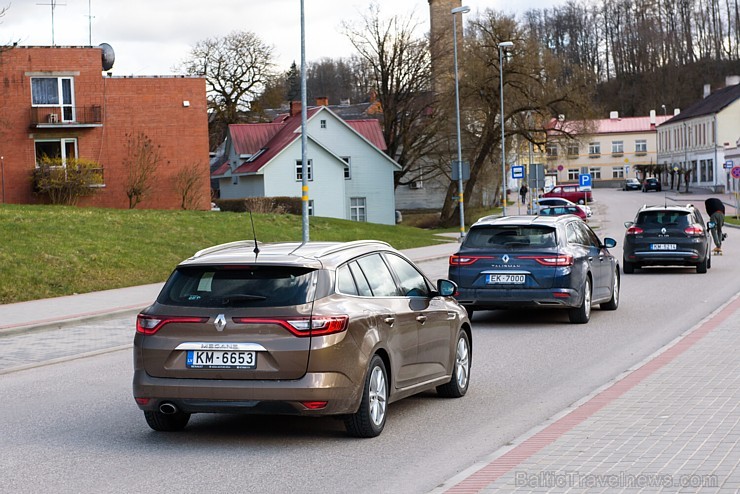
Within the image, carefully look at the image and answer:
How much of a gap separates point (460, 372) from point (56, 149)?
4478 cm

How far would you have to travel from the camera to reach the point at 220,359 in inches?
308

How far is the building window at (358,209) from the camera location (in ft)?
235

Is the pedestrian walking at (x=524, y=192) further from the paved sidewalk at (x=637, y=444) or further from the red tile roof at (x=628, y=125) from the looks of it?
the paved sidewalk at (x=637, y=444)

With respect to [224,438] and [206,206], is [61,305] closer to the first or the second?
[224,438]

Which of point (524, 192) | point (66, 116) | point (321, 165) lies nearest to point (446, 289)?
point (66, 116)

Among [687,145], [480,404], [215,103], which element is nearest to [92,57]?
[215,103]

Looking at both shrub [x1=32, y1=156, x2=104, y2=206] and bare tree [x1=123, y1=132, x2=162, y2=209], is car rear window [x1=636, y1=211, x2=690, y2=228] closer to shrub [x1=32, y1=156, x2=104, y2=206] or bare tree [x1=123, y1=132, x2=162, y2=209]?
shrub [x1=32, y1=156, x2=104, y2=206]

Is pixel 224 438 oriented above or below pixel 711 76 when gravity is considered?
below

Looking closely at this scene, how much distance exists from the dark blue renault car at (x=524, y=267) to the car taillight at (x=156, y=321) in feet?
26.6

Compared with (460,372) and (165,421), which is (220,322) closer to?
(165,421)

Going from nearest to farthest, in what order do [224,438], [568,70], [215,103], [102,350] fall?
[224,438] < [102,350] < [568,70] < [215,103]

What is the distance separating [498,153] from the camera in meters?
65.1

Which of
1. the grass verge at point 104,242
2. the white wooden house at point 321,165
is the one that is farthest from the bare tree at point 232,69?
the grass verge at point 104,242

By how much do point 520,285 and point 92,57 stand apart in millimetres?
39732
